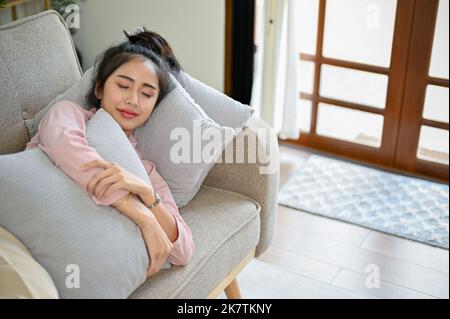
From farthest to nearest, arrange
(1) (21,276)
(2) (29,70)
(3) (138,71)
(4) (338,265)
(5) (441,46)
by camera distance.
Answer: (5) (441,46) → (4) (338,265) → (2) (29,70) → (3) (138,71) → (1) (21,276)

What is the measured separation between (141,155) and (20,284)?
63 centimetres

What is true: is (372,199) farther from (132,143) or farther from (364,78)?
(132,143)

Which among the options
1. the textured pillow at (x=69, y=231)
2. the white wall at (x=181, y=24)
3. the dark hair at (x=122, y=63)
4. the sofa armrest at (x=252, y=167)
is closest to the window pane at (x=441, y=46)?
the white wall at (x=181, y=24)

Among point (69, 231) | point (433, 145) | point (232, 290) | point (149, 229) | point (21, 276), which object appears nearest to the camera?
point (21, 276)

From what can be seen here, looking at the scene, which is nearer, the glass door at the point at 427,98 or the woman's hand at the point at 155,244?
the woman's hand at the point at 155,244

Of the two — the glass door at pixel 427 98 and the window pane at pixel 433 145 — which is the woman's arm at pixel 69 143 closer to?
Result: the glass door at pixel 427 98

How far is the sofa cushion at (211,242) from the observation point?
1729mm

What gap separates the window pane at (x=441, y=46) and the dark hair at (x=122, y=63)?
1.49m

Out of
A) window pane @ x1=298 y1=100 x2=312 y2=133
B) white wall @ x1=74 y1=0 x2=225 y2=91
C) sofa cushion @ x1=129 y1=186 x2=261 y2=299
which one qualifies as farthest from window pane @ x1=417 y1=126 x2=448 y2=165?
sofa cushion @ x1=129 y1=186 x2=261 y2=299

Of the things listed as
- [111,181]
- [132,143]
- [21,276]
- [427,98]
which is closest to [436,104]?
[427,98]

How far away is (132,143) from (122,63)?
0.23m

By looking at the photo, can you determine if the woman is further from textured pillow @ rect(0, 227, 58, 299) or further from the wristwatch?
textured pillow @ rect(0, 227, 58, 299)

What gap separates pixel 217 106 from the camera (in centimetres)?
210

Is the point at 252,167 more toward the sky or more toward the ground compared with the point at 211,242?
more toward the sky
